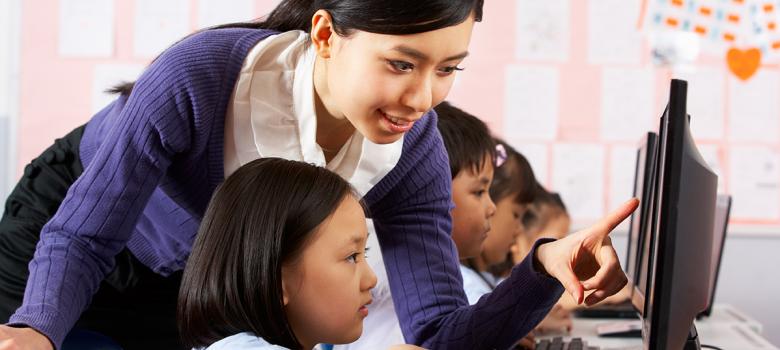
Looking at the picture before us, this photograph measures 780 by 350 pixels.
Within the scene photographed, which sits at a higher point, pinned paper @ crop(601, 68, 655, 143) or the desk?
pinned paper @ crop(601, 68, 655, 143)

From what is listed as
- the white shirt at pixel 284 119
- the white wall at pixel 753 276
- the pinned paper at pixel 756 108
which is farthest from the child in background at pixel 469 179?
the pinned paper at pixel 756 108

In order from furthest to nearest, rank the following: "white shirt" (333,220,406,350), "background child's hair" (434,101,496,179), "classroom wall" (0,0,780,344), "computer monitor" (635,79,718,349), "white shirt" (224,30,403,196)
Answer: "classroom wall" (0,0,780,344) → "background child's hair" (434,101,496,179) → "white shirt" (333,220,406,350) → "white shirt" (224,30,403,196) → "computer monitor" (635,79,718,349)

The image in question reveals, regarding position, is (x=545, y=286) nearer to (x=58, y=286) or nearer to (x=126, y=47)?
(x=58, y=286)

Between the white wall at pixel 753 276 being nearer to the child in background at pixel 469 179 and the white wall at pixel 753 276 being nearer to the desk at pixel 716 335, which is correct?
the desk at pixel 716 335

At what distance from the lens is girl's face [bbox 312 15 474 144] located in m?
1.00

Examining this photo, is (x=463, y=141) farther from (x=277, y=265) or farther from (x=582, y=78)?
(x=582, y=78)

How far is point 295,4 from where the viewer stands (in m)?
1.20

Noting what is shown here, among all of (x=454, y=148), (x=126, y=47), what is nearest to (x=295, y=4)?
(x=454, y=148)

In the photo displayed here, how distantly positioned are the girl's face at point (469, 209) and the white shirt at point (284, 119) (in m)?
0.57

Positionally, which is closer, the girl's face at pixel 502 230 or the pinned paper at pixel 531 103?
the girl's face at pixel 502 230

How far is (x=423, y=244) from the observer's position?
124 cm

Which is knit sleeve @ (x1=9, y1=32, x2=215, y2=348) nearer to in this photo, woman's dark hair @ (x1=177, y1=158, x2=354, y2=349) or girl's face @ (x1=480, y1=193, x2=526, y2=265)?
woman's dark hair @ (x1=177, y1=158, x2=354, y2=349)

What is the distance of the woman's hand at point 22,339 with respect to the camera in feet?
2.89

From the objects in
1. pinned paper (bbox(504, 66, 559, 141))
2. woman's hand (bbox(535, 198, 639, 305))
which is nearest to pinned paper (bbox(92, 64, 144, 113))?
pinned paper (bbox(504, 66, 559, 141))
